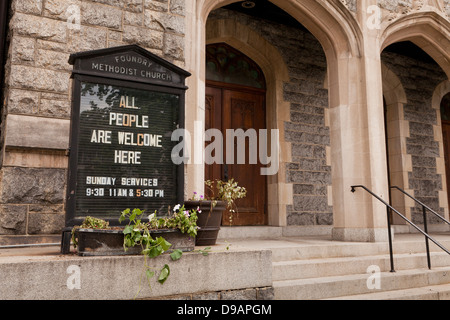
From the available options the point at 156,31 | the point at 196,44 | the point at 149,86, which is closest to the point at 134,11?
the point at 156,31

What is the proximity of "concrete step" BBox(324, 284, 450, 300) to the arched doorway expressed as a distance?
3.42m

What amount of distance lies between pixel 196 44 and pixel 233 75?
2775 millimetres

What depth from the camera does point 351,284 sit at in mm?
4188

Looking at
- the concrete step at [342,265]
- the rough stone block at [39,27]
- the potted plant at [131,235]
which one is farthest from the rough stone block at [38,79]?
the concrete step at [342,265]

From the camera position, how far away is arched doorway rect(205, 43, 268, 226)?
7379 mm

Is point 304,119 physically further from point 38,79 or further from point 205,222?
point 38,79

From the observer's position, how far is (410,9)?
22.8 feet

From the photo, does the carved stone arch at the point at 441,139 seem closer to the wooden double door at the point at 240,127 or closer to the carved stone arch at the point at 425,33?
the carved stone arch at the point at 425,33

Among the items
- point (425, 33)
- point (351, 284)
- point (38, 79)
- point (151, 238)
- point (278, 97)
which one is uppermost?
point (425, 33)

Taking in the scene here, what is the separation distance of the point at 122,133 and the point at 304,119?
5249 mm

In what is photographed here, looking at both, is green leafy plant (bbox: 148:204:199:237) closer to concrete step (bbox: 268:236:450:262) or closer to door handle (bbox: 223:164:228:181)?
concrete step (bbox: 268:236:450:262)

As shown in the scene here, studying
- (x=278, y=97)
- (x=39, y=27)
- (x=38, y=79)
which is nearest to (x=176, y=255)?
(x=38, y=79)

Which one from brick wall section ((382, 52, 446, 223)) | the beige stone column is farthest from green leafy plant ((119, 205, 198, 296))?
brick wall section ((382, 52, 446, 223))

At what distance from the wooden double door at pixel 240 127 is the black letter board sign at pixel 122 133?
3709mm
